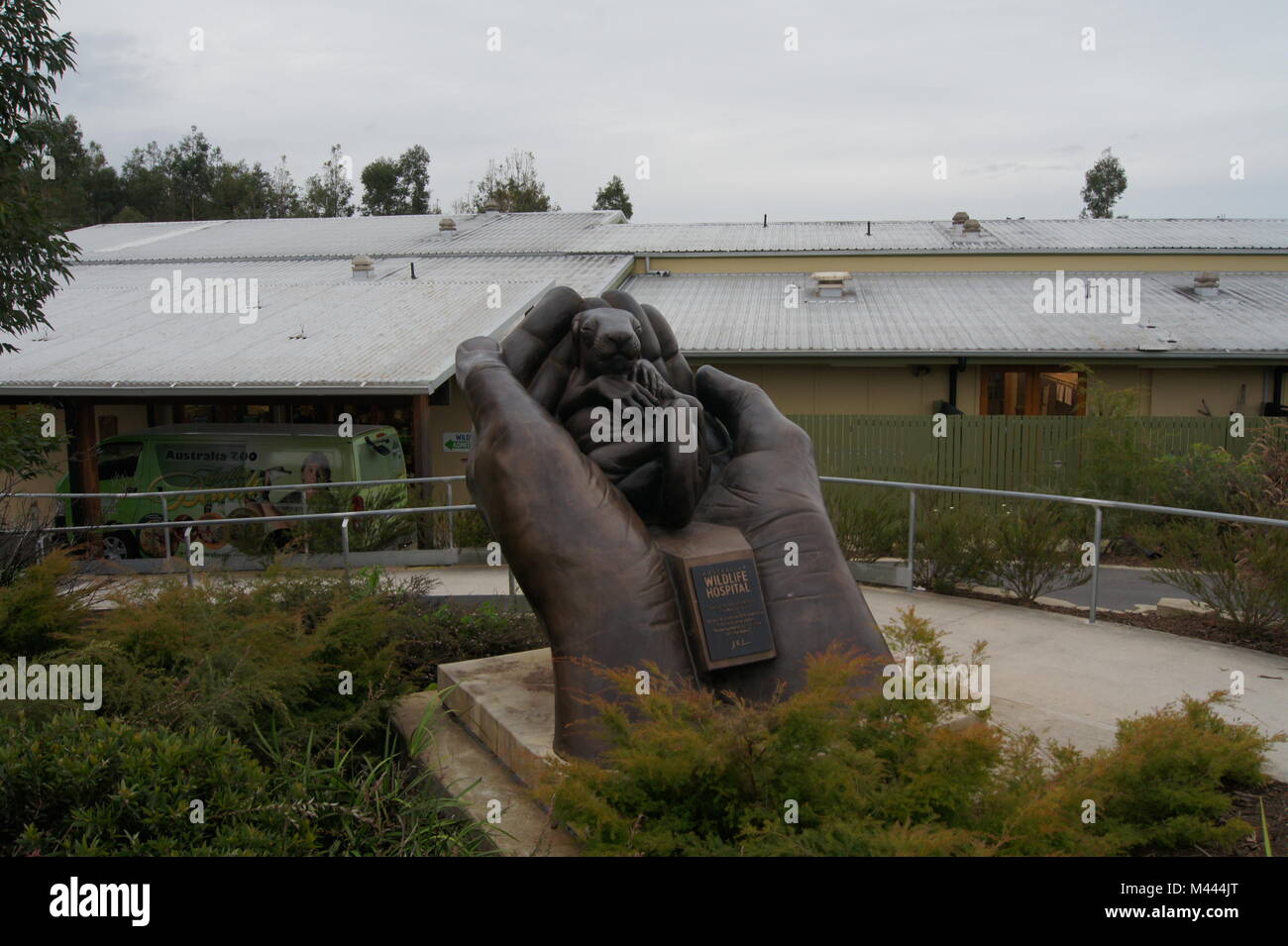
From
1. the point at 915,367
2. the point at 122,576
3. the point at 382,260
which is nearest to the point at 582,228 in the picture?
the point at 382,260

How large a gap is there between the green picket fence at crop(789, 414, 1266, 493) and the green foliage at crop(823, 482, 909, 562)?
9.02ft

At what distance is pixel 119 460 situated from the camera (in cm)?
1450

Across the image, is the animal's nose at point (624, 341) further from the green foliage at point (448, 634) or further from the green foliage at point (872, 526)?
the green foliage at point (872, 526)

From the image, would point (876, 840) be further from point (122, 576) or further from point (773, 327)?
point (773, 327)

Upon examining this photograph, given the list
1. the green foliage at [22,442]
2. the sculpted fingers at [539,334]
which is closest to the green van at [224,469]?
the green foliage at [22,442]

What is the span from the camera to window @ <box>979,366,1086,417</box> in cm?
1745

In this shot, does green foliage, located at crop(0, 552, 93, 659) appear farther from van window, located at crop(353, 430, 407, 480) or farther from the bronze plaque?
van window, located at crop(353, 430, 407, 480)

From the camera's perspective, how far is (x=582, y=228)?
2603cm

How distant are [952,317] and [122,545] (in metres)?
14.1

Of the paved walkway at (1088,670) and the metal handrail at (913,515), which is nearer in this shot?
the paved walkway at (1088,670)

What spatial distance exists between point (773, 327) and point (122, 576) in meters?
11.4

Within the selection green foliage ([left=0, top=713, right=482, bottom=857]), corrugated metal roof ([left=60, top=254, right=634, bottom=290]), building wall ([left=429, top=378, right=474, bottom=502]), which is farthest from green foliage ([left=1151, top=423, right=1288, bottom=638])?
corrugated metal roof ([left=60, top=254, right=634, bottom=290])

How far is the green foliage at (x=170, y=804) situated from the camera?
4121 millimetres

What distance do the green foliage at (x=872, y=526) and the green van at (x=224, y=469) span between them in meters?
6.10
